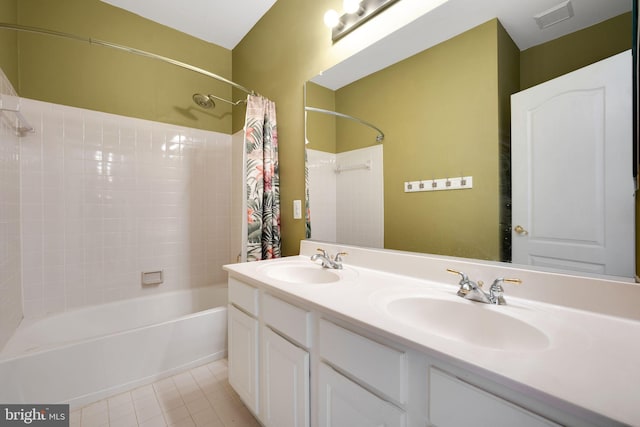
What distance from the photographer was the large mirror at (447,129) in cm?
82

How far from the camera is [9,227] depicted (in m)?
1.54

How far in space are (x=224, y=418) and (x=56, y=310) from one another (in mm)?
1460

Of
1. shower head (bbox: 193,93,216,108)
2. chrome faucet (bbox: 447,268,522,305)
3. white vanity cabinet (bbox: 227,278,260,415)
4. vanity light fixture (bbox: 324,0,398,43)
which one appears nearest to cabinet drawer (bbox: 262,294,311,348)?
white vanity cabinet (bbox: 227,278,260,415)

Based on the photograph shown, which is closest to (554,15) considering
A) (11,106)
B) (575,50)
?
(575,50)

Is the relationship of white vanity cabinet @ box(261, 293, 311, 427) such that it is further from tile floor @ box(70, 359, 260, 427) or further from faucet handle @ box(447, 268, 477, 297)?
faucet handle @ box(447, 268, 477, 297)

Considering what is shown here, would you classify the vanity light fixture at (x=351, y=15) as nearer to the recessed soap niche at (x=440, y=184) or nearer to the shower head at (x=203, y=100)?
the recessed soap niche at (x=440, y=184)

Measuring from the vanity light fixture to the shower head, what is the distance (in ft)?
4.25

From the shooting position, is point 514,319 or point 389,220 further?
point 389,220

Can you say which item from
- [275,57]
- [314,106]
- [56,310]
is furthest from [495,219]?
[56,310]

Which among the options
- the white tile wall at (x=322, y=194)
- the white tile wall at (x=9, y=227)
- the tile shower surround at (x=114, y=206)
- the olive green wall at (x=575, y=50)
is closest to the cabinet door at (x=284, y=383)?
the white tile wall at (x=322, y=194)

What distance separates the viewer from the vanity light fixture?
1330 millimetres

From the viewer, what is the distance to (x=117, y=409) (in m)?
1.42

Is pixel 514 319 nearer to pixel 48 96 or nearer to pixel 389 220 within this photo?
pixel 389 220

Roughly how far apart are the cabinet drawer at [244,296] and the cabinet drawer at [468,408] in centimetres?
82
